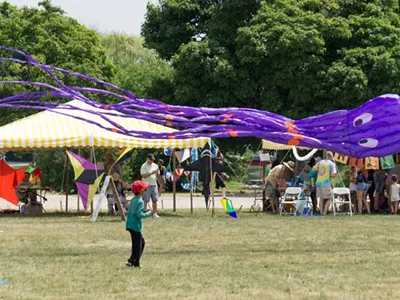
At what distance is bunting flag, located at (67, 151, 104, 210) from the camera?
2298 centimetres

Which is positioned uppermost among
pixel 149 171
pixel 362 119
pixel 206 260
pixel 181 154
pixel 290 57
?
pixel 290 57

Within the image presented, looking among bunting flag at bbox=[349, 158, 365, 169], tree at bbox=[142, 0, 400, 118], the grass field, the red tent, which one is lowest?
the grass field

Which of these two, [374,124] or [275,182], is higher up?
[374,124]

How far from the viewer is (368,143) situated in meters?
15.7

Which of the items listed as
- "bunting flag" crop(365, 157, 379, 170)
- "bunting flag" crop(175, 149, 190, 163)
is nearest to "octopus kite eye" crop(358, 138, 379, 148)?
"bunting flag" crop(365, 157, 379, 170)

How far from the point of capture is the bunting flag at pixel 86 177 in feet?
75.4

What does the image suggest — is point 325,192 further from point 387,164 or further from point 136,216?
point 136,216

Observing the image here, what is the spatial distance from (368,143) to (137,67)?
133 feet

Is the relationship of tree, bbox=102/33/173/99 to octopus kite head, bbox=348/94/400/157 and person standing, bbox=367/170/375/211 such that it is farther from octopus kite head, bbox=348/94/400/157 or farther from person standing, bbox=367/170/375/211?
octopus kite head, bbox=348/94/400/157

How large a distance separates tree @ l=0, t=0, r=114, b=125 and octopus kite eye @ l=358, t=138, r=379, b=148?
88.1 feet

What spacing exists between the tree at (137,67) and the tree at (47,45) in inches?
111

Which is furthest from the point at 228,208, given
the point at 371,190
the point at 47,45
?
the point at 47,45

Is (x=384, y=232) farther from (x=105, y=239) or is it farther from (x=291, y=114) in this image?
(x=291, y=114)

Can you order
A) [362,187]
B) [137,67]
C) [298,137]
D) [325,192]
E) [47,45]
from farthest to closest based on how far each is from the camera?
[137,67] < [47,45] < [362,187] < [325,192] < [298,137]
